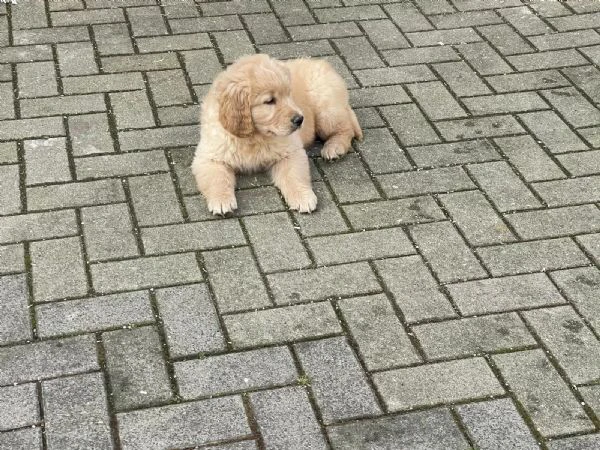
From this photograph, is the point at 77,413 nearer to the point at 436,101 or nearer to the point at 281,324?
the point at 281,324

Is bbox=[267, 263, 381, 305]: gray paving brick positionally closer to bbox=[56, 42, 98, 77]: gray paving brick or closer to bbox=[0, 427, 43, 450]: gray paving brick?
bbox=[0, 427, 43, 450]: gray paving brick

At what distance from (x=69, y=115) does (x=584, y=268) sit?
2.86 m

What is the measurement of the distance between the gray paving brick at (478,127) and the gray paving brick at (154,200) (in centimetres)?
160

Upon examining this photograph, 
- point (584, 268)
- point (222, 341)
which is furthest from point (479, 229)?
point (222, 341)

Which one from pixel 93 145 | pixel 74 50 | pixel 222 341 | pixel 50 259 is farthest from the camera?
pixel 74 50

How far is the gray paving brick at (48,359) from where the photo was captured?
133 inches

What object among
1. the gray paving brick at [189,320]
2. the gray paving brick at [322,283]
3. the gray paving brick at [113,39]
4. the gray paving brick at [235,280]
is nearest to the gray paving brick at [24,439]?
the gray paving brick at [189,320]

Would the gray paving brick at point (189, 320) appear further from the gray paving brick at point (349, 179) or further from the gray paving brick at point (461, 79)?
the gray paving brick at point (461, 79)

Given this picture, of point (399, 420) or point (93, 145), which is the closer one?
point (399, 420)

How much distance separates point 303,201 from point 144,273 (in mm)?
885

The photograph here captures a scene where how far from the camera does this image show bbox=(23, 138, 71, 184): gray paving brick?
15.0 ft

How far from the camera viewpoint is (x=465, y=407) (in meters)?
3.35

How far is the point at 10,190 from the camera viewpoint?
4.45m

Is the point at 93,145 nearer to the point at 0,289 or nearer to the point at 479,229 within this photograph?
the point at 0,289
